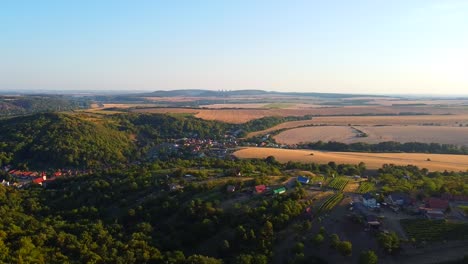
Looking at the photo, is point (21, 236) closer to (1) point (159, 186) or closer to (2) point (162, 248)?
(2) point (162, 248)

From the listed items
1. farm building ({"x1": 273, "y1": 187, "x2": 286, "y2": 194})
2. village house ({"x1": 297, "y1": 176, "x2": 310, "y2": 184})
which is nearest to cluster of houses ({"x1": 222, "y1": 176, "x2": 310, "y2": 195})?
farm building ({"x1": 273, "y1": 187, "x2": 286, "y2": 194})

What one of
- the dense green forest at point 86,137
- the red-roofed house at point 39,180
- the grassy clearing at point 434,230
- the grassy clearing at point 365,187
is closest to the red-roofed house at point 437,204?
the grassy clearing at point 434,230

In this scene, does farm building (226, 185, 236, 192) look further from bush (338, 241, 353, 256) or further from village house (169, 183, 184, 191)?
bush (338, 241, 353, 256)

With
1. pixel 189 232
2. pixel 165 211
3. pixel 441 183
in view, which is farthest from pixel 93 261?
pixel 441 183

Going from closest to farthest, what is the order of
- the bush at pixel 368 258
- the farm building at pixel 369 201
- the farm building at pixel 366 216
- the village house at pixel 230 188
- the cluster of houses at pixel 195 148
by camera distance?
the bush at pixel 368 258 → the farm building at pixel 366 216 → the farm building at pixel 369 201 → the village house at pixel 230 188 → the cluster of houses at pixel 195 148

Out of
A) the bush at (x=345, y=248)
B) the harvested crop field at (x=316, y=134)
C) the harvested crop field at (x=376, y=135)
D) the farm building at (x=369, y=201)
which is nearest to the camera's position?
the bush at (x=345, y=248)

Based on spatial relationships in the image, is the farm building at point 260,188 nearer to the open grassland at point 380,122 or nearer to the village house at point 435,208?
the village house at point 435,208
